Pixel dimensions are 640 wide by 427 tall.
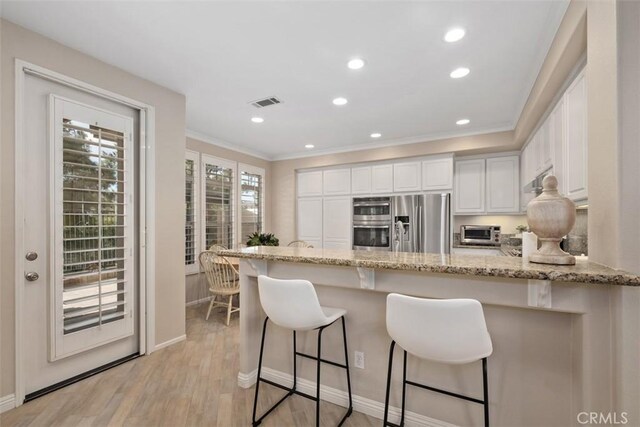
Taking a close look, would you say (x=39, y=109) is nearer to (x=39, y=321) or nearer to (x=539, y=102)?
(x=39, y=321)

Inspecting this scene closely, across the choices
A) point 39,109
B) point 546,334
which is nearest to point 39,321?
point 39,109

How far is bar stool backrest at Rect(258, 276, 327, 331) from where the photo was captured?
5.23 ft

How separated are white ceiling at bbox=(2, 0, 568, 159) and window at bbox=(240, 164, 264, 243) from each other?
1.81 meters

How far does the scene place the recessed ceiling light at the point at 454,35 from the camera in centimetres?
201

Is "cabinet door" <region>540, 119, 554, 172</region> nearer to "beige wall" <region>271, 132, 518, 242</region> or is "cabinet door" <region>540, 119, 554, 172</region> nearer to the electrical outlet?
"beige wall" <region>271, 132, 518, 242</region>

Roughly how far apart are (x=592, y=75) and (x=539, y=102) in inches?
56.4

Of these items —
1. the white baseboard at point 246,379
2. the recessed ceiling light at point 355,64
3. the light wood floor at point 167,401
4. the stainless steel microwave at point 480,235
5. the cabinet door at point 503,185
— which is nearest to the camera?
the light wood floor at point 167,401

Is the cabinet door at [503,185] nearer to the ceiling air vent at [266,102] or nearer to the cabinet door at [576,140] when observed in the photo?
the cabinet door at [576,140]

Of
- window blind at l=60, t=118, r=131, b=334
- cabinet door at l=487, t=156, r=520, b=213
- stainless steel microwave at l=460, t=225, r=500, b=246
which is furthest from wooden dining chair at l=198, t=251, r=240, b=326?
cabinet door at l=487, t=156, r=520, b=213

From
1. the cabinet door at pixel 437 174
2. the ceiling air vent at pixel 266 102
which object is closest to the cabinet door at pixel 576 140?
the cabinet door at pixel 437 174

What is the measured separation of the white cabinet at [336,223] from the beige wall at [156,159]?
2871mm

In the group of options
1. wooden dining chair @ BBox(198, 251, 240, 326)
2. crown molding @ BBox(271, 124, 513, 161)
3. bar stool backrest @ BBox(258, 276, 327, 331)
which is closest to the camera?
bar stool backrest @ BBox(258, 276, 327, 331)

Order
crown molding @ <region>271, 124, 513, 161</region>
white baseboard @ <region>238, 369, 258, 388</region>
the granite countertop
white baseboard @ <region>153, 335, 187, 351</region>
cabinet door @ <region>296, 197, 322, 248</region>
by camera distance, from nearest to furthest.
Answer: the granite countertop
white baseboard @ <region>238, 369, 258, 388</region>
white baseboard @ <region>153, 335, 187, 351</region>
crown molding @ <region>271, 124, 513, 161</region>
cabinet door @ <region>296, 197, 322, 248</region>

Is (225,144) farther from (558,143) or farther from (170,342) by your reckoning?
(558,143)
